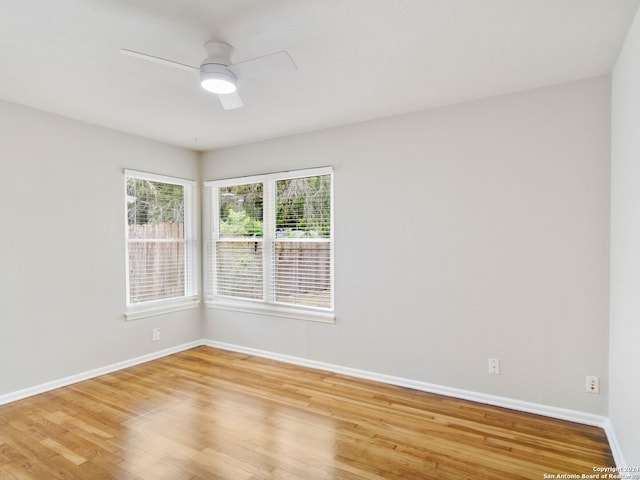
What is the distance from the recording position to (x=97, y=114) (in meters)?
3.41

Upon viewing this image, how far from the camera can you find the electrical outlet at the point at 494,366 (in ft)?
9.85

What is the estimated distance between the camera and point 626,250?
2.12 m

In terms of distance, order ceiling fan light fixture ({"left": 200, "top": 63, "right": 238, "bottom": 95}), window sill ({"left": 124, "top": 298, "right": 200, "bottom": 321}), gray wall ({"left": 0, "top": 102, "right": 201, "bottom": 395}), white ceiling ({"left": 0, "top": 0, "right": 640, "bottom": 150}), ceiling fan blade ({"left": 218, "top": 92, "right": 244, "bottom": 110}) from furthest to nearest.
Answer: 1. window sill ({"left": 124, "top": 298, "right": 200, "bottom": 321})
2. gray wall ({"left": 0, "top": 102, "right": 201, "bottom": 395})
3. ceiling fan blade ({"left": 218, "top": 92, "right": 244, "bottom": 110})
4. ceiling fan light fixture ({"left": 200, "top": 63, "right": 238, "bottom": 95})
5. white ceiling ({"left": 0, "top": 0, "right": 640, "bottom": 150})

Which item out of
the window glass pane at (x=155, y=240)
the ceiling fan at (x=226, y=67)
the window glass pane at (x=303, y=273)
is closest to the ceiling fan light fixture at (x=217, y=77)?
the ceiling fan at (x=226, y=67)

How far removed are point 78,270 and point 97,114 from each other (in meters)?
1.48

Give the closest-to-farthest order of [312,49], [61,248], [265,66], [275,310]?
[265,66] → [312,49] → [61,248] → [275,310]

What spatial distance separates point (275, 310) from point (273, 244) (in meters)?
0.76

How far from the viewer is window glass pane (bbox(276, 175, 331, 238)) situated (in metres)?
3.93

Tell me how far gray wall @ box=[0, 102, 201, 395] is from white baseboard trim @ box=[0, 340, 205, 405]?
1.8 inches

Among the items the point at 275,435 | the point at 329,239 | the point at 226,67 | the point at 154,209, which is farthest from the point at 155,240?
the point at 226,67

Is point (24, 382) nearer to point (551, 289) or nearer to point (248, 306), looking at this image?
point (248, 306)

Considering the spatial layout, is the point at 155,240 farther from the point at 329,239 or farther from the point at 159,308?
the point at 329,239

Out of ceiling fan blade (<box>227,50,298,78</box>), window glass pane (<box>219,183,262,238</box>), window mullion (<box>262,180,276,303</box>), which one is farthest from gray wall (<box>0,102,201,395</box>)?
ceiling fan blade (<box>227,50,298,78</box>)

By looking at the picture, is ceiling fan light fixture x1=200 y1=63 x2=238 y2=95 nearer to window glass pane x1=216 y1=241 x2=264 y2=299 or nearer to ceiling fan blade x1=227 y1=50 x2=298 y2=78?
ceiling fan blade x1=227 y1=50 x2=298 y2=78
